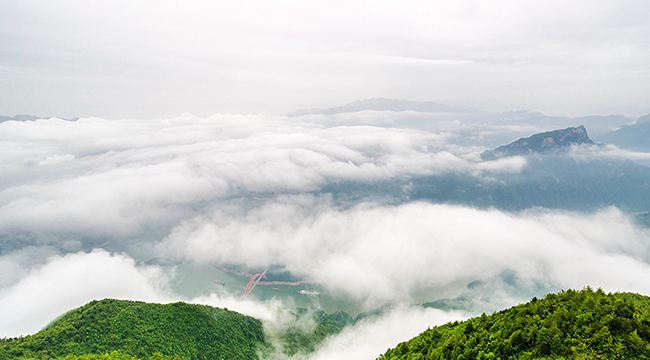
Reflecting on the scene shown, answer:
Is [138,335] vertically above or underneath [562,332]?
underneath

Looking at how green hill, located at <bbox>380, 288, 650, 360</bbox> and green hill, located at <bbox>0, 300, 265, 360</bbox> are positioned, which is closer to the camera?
green hill, located at <bbox>380, 288, 650, 360</bbox>

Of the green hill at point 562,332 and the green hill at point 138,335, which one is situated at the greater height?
the green hill at point 562,332

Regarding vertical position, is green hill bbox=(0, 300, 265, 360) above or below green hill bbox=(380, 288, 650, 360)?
below

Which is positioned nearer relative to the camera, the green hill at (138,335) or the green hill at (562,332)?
the green hill at (562,332)

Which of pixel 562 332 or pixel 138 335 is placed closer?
pixel 562 332
